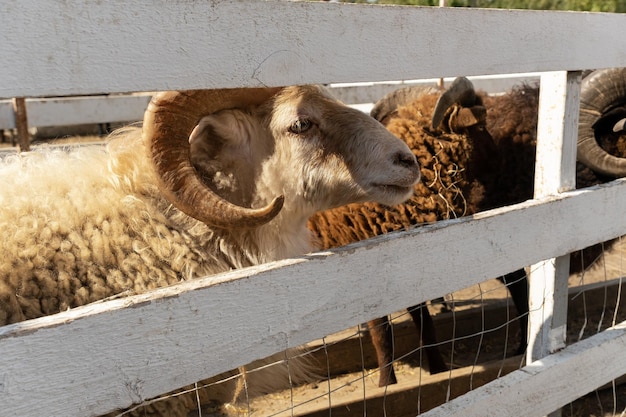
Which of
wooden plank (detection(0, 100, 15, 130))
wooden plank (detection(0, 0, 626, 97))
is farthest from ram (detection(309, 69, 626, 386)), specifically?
wooden plank (detection(0, 100, 15, 130))

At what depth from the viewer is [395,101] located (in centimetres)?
508

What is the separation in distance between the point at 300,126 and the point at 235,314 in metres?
1.15

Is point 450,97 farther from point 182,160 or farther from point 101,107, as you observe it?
point 101,107

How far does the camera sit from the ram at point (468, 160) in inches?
165

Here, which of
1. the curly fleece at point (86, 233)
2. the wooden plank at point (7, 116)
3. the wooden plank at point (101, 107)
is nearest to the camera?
the curly fleece at point (86, 233)

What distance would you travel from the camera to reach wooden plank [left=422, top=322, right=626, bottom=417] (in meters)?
2.15

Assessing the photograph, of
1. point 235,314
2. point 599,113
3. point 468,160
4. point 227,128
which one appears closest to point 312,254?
point 235,314

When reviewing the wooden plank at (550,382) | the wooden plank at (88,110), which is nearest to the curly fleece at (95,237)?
the wooden plank at (550,382)

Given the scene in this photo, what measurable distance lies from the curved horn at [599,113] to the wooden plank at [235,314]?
2.24m

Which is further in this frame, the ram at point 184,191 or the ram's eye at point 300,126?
the ram's eye at point 300,126

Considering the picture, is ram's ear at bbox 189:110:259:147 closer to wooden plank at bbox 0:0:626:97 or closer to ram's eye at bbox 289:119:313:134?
ram's eye at bbox 289:119:313:134

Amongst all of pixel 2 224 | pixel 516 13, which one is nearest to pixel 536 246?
pixel 516 13

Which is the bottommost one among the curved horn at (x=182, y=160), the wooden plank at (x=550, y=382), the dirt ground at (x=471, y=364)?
the dirt ground at (x=471, y=364)

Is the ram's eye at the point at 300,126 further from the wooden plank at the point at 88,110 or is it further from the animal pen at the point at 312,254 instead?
the wooden plank at the point at 88,110
